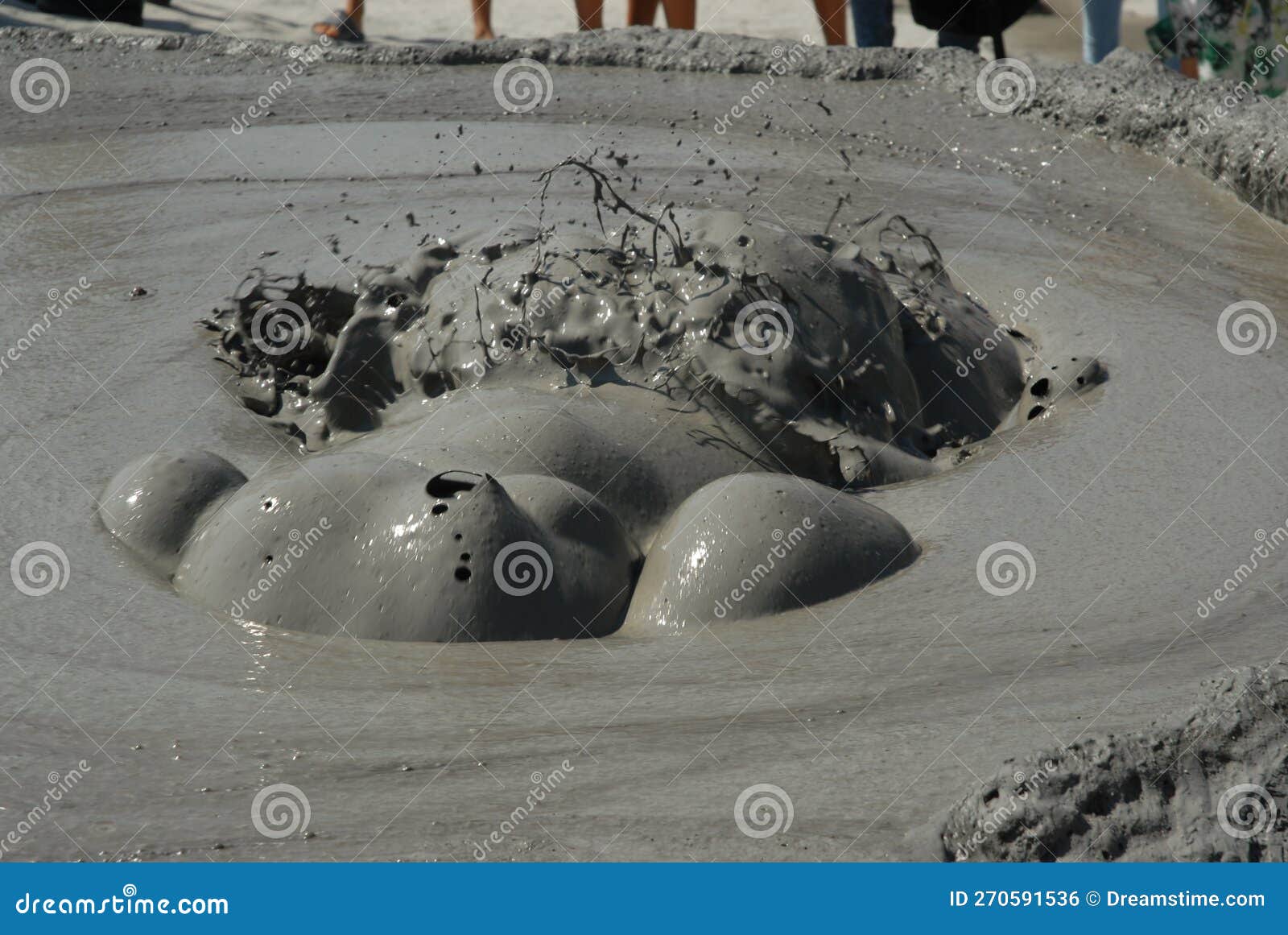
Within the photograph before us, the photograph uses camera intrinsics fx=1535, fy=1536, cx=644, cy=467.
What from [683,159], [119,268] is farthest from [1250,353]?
[119,268]

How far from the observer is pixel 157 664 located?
152 inches

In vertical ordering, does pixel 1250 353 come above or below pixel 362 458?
below

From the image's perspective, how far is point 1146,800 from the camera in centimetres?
298

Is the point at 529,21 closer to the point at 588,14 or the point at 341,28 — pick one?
the point at 341,28

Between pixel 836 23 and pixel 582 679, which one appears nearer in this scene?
pixel 582 679

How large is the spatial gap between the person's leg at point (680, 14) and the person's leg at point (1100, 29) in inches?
96.1

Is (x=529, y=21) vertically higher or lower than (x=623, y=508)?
lower

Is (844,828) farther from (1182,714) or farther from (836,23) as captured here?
(836,23)

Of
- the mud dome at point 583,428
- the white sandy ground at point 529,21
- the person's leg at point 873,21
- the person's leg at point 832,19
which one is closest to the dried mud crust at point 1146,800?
the mud dome at point 583,428

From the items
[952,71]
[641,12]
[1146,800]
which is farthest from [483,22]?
[1146,800]

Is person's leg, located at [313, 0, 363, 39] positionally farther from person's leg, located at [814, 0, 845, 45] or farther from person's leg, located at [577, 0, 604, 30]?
person's leg, located at [814, 0, 845, 45]

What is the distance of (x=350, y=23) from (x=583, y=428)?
8.03 meters

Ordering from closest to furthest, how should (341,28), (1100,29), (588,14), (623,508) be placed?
1. (623,508)
2. (1100,29)
3. (588,14)
4. (341,28)

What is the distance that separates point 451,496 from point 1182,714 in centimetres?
191
